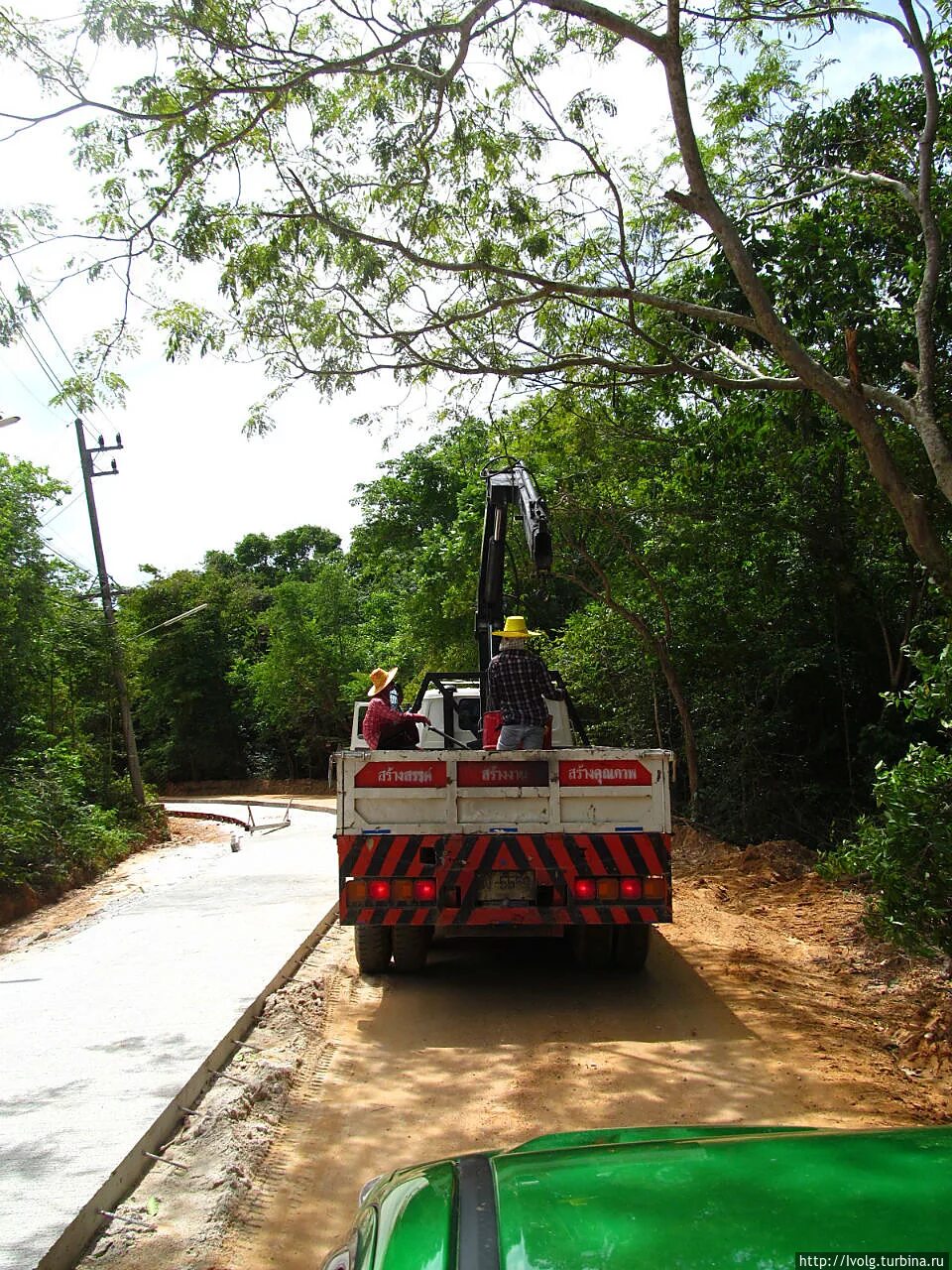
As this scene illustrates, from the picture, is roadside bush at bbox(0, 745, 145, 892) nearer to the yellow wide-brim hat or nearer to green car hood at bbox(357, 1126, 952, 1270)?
the yellow wide-brim hat

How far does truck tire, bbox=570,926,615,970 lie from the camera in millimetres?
8195

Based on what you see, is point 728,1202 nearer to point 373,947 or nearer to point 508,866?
point 508,866

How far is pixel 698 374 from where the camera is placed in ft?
30.8

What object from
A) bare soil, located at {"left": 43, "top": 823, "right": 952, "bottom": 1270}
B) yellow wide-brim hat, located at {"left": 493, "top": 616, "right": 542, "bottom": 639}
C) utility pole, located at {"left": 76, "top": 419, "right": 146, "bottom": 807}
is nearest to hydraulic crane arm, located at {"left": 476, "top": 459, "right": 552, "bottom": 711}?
yellow wide-brim hat, located at {"left": 493, "top": 616, "right": 542, "bottom": 639}

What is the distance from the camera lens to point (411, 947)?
8.38 metres

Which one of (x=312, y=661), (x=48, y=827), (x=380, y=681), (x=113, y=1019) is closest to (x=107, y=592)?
(x=48, y=827)

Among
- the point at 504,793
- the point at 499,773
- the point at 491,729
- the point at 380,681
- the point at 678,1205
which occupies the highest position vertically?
the point at 380,681

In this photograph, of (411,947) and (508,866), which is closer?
(508,866)

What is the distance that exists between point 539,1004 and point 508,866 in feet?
3.52

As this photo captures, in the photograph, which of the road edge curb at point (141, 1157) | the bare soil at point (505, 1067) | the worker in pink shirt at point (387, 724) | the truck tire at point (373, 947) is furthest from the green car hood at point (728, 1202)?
the worker in pink shirt at point (387, 724)

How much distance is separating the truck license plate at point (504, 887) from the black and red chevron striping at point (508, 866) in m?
0.05

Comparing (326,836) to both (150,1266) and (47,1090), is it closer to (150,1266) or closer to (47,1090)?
(47,1090)

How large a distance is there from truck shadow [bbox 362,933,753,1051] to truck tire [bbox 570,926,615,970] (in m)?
0.15

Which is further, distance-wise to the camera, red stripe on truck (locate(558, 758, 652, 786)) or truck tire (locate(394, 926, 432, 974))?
truck tire (locate(394, 926, 432, 974))
